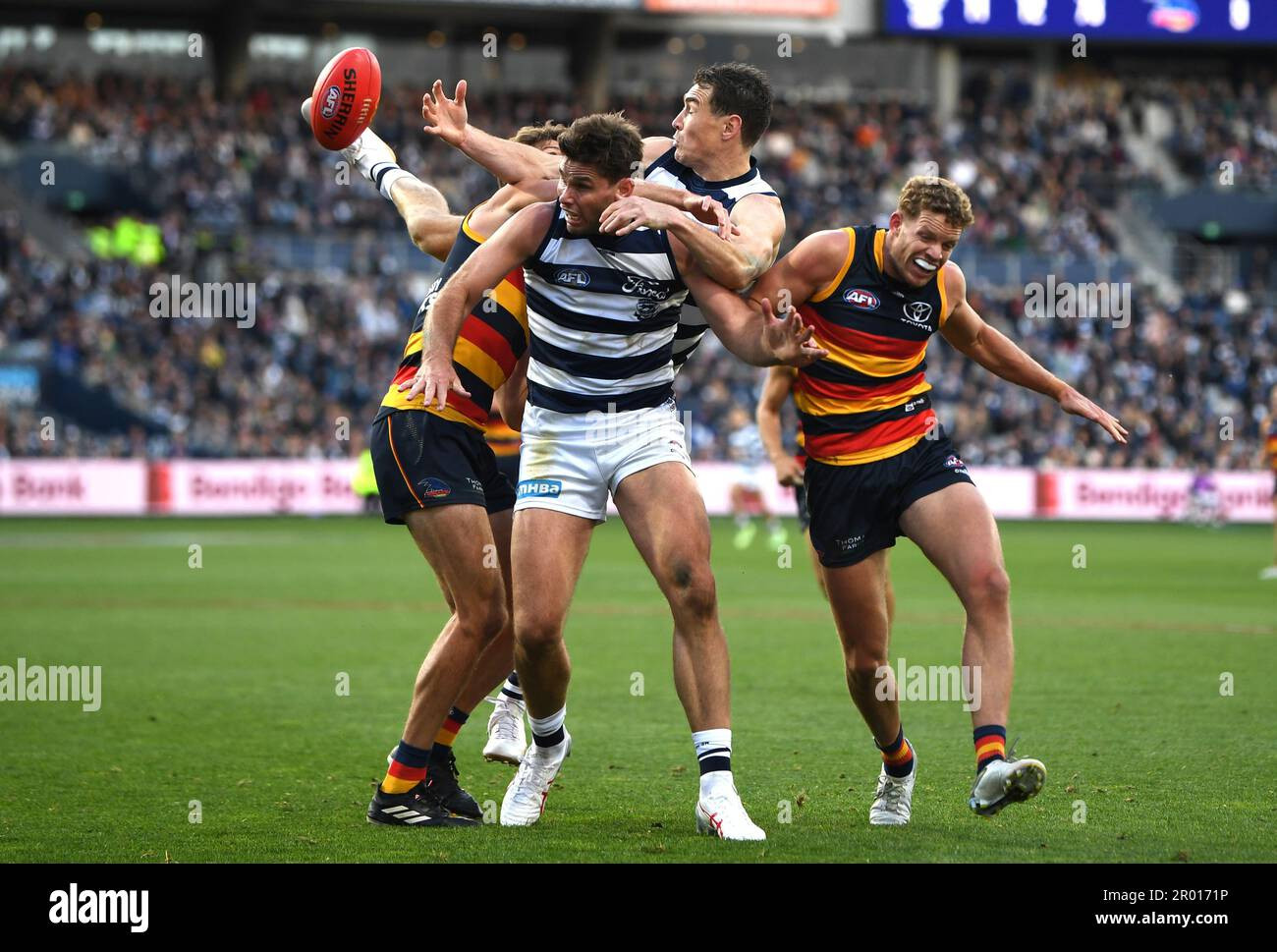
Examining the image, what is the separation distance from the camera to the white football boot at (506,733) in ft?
26.0

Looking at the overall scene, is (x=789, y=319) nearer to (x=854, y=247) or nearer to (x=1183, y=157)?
(x=854, y=247)

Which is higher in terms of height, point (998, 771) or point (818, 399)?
point (818, 399)

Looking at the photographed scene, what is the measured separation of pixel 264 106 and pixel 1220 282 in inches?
953

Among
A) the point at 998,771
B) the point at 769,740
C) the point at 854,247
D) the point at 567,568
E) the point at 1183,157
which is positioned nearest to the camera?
the point at 998,771

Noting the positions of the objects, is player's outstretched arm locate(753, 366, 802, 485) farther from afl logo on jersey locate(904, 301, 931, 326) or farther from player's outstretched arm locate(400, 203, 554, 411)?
player's outstretched arm locate(400, 203, 554, 411)

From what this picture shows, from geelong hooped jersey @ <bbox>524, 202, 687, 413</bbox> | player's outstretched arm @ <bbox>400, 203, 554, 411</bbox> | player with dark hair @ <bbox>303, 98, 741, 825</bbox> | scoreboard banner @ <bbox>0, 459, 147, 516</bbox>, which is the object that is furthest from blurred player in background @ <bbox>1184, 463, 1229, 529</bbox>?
player's outstretched arm @ <bbox>400, 203, 554, 411</bbox>

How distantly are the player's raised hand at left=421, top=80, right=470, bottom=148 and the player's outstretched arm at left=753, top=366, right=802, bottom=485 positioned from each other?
2.26 metres

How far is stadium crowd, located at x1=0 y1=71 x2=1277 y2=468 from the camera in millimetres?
35375

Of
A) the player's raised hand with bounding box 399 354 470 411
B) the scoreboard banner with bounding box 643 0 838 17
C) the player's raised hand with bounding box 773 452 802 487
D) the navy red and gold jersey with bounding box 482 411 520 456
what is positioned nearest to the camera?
the player's raised hand with bounding box 399 354 470 411

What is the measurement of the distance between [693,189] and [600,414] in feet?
3.53

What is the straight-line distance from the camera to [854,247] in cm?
729

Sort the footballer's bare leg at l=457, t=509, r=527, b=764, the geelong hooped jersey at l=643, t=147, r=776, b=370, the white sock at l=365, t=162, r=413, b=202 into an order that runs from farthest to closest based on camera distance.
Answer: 1. the white sock at l=365, t=162, r=413, b=202
2. the footballer's bare leg at l=457, t=509, r=527, b=764
3. the geelong hooped jersey at l=643, t=147, r=776, b=370
